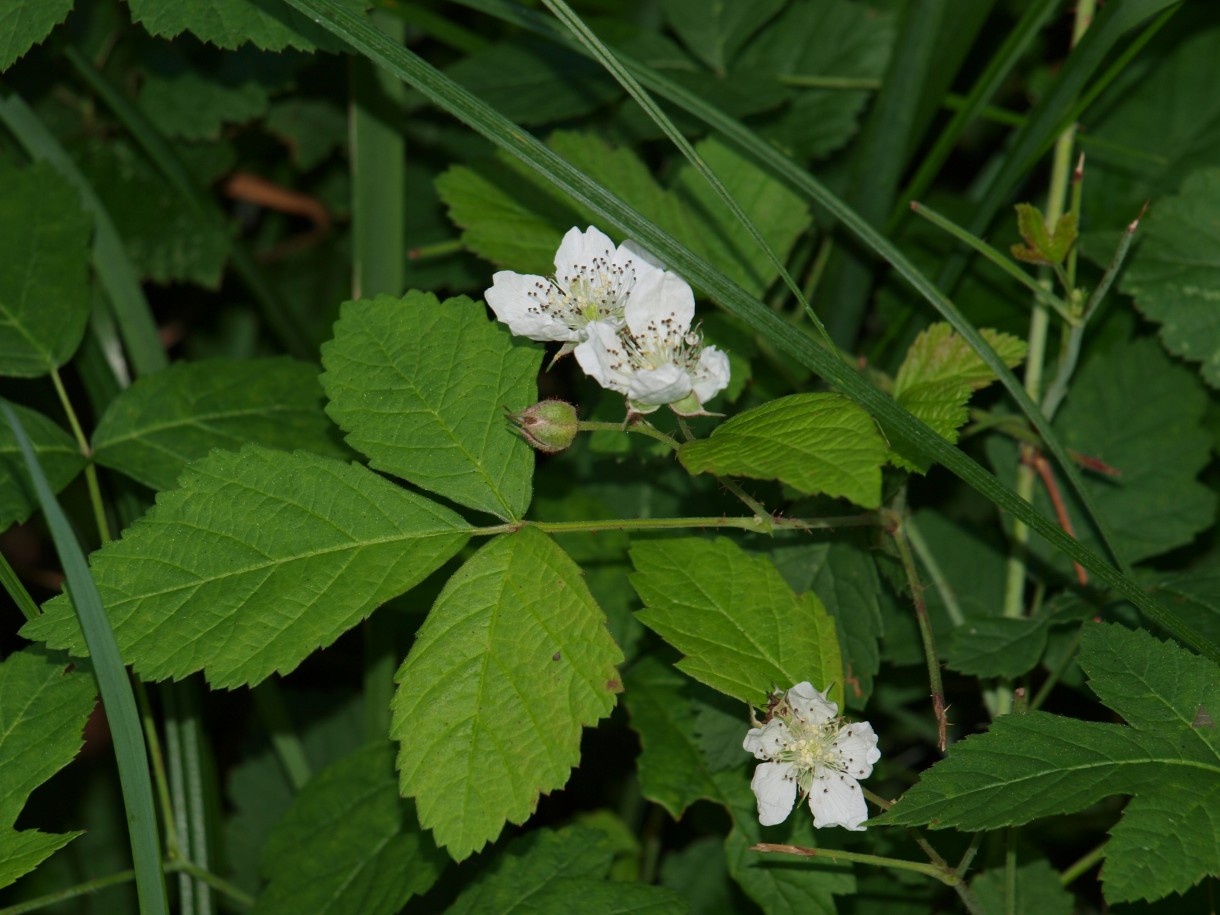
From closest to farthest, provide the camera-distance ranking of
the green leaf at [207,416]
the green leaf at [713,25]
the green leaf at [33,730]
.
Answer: the green leaf at [33,730] → the green leaf at [207,416] → the green leaf at [713,25]

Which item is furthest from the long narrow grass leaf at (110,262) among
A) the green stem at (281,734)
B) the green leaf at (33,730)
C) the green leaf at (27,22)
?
the green leaf at (33,730)

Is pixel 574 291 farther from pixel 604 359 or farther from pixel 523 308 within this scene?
pixel 604 359

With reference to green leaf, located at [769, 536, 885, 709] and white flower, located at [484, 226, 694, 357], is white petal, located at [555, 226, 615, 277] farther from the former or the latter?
green leaf, located at [769, 536, 885, 709]

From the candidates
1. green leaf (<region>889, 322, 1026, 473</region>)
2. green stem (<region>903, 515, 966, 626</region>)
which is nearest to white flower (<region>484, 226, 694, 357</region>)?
green leaf (<region>889, 322, 1026, 473</region>)

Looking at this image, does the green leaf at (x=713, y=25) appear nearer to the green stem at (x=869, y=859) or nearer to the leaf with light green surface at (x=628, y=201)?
the leaf with light green surface at (x=628, y=201)

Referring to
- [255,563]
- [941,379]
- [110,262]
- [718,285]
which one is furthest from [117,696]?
[941,379]

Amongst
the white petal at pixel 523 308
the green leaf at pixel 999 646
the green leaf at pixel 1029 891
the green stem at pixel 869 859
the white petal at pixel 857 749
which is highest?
the white petal at pixel 523 308

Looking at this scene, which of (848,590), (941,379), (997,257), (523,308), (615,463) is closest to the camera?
(523,308)
